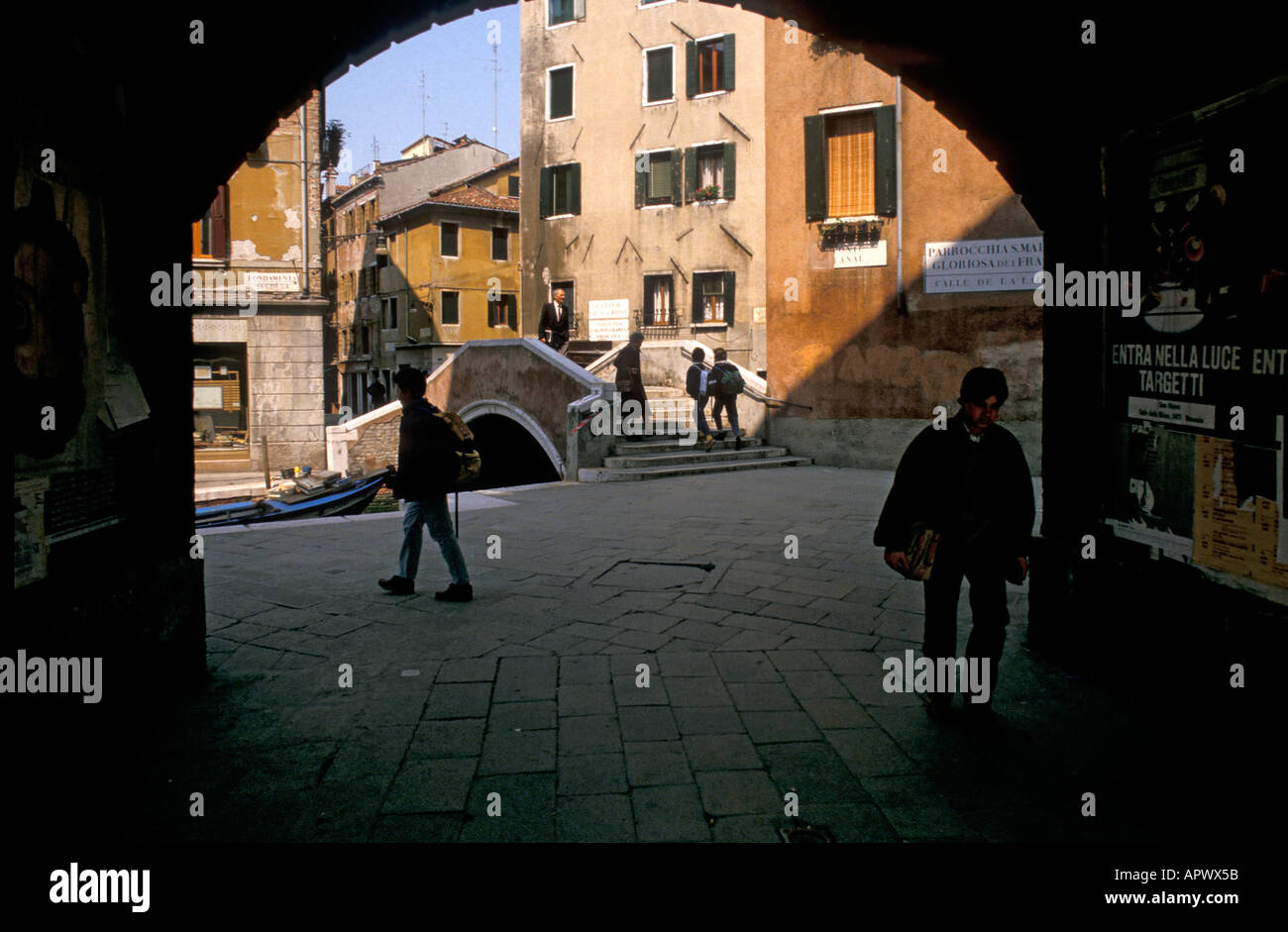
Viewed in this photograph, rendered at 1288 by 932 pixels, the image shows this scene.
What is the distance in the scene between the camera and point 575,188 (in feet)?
88.9

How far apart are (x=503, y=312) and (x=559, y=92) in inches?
578

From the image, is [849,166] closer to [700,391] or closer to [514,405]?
[700,391]

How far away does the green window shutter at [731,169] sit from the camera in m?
24.5

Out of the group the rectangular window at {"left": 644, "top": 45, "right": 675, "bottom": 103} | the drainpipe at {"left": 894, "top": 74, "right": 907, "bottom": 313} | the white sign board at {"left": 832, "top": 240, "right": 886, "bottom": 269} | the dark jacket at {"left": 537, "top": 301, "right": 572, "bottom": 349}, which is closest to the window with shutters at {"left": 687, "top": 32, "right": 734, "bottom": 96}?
the rectangular window at {"left": 644, "top": 45, "right": 675, "bottom": 103}

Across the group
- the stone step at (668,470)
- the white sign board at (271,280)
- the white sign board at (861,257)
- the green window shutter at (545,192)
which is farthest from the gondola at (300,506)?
the green window shutter at (545,192)

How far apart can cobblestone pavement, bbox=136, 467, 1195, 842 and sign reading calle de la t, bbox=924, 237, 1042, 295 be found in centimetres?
871

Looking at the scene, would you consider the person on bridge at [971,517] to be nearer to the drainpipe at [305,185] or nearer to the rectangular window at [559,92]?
the drainpipe at [305,185]

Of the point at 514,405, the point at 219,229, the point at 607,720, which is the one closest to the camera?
the point at 607,720

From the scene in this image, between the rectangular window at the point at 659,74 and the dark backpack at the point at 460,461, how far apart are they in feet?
70.8

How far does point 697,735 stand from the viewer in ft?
12.8

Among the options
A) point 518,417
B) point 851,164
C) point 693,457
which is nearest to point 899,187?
point 851,164
